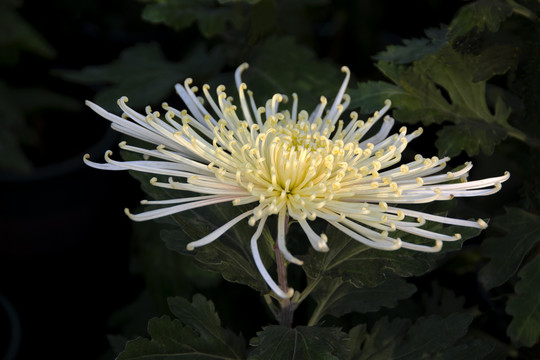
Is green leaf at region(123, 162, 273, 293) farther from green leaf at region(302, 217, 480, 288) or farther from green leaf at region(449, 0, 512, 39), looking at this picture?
green leaf at region(449, 0, 512, 39)

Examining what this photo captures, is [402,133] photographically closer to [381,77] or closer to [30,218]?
[381,77]

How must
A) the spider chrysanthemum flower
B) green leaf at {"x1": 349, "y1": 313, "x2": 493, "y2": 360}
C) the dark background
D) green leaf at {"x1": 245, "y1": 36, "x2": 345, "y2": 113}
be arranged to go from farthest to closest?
the dark background, green leaf at {"x1": 245, "y1": 36, "x2": 345, "y2": 113}, green leaf at {"x1": 349, "y1": 313, "x2": 493, "y2": 360}, the spider chrysanthemum flower

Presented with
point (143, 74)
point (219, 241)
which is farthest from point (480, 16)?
point (143, 74)

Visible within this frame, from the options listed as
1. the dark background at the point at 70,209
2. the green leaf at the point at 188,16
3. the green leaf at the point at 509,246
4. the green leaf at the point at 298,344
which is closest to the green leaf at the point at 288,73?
the green leaf at the point at 188,16

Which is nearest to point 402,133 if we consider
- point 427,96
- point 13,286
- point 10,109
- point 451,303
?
point 427,96

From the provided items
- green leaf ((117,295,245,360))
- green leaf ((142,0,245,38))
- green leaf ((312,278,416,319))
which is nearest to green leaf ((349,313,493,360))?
green leaf ((312,278,416,319))
